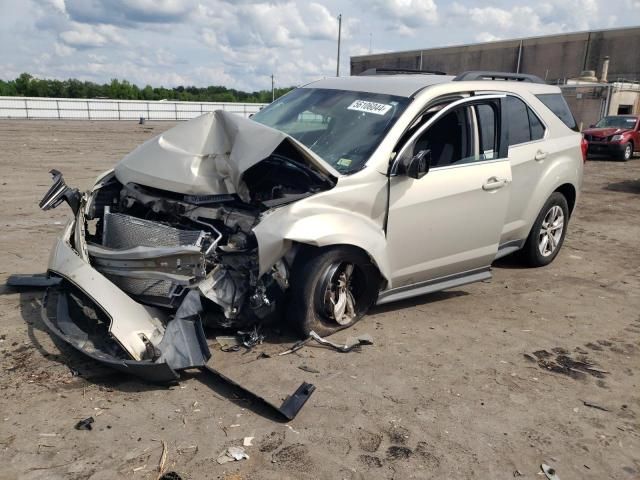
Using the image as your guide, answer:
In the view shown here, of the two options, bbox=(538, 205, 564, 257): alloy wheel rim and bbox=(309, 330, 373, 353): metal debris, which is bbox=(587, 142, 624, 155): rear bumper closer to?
bbox=(538, 205, 564, 257): alloy wheel rim

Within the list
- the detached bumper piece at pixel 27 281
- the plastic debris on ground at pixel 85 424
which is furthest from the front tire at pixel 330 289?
the detached bumper piece at pixel 27 281

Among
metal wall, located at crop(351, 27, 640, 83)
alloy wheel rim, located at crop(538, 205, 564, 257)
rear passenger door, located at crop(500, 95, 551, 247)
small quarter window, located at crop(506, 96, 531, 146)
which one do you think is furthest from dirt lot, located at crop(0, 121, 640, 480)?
metal wall, located at crop(351, 27, 640, 83)

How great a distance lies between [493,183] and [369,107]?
51.4 inches

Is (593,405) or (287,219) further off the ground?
(287,219)

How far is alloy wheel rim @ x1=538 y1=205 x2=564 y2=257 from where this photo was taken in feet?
20.4

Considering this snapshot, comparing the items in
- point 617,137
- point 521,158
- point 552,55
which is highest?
point 552,55

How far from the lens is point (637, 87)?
101 ft

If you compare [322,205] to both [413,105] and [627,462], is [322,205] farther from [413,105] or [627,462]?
[627,462]

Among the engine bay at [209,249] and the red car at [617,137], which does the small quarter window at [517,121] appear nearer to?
the engine bay at [209,249]

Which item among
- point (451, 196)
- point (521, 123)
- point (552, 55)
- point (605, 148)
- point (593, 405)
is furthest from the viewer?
point (552, 55)

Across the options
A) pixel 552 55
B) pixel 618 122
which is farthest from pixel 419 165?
pixel 552 55

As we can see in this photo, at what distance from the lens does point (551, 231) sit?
20.8 feet

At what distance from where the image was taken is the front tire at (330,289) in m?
3.98

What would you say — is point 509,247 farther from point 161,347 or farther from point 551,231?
point 161,347
